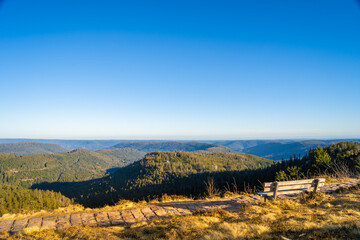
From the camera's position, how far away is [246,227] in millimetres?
5957

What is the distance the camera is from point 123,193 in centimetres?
11862

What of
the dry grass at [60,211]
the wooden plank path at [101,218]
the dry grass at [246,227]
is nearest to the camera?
the dry grass at [246,227]

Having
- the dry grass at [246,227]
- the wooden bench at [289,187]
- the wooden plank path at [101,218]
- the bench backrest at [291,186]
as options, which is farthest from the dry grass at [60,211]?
the bench backrest at [291,186]

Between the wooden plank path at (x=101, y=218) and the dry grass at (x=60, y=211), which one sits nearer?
the wooden plank path at (x=101, y=218)

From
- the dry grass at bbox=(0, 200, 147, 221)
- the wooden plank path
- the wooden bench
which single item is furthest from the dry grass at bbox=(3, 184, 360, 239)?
the dry grass at bbox=(0, 200, 147, 221)

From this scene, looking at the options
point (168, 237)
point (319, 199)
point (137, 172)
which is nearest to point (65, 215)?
point (168, 237)

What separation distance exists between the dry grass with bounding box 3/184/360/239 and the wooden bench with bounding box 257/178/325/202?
5.86 ft

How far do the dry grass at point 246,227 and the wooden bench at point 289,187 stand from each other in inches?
70.3

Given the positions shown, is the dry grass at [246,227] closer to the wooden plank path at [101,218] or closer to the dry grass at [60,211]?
the wooden plank path at [101,218]

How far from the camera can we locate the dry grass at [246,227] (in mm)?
5454

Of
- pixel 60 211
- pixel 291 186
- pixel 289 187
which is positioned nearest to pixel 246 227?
pixel 289 187

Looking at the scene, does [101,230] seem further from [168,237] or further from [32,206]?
[32,206]

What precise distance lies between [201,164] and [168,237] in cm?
19299

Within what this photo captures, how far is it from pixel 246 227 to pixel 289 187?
5.59m
